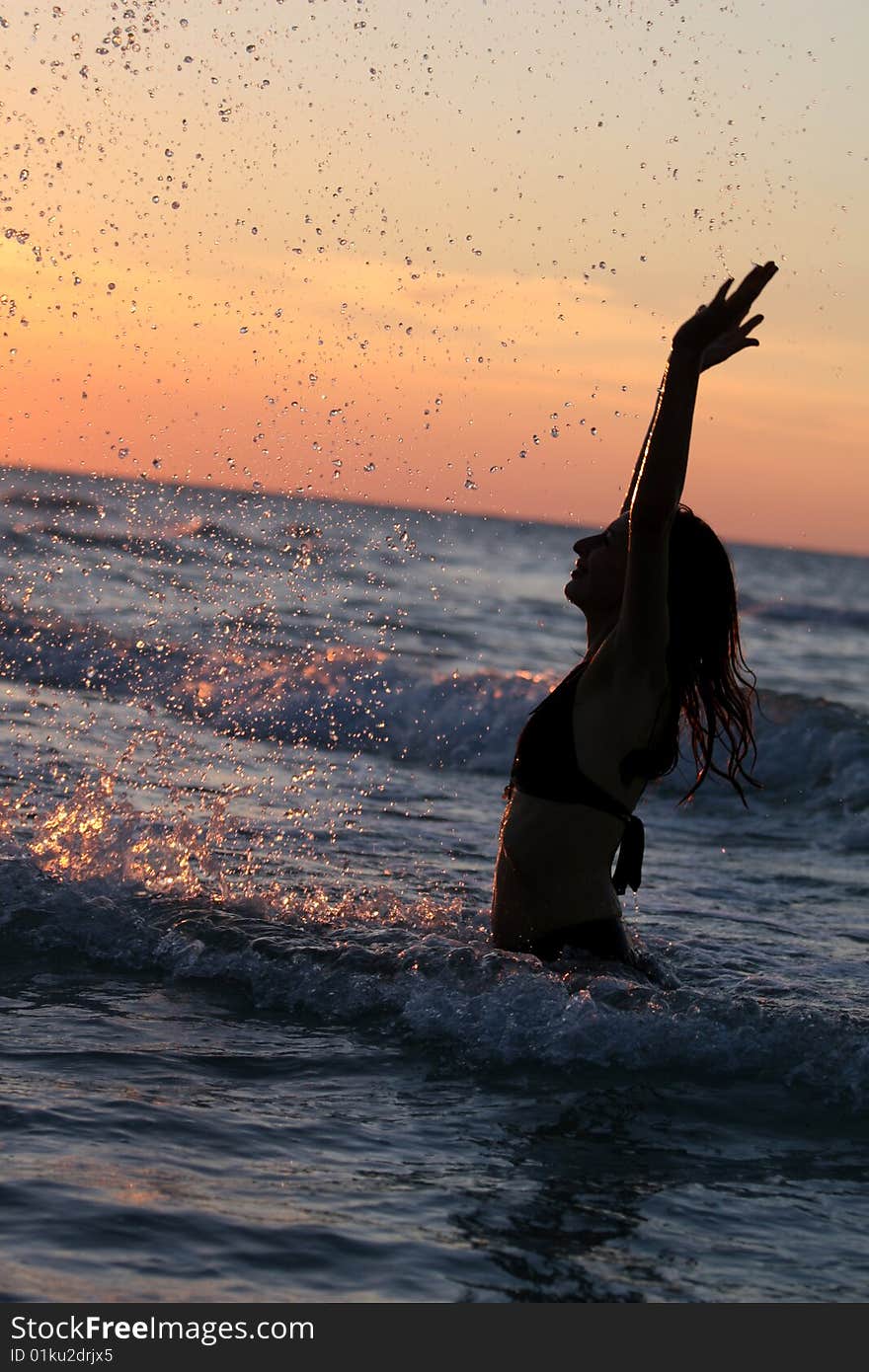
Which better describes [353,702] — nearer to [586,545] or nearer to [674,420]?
[586,545]

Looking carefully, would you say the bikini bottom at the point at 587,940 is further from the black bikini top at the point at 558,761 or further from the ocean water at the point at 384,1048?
the black bikini top at the point at 558,761

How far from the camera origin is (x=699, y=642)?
4.05 metres

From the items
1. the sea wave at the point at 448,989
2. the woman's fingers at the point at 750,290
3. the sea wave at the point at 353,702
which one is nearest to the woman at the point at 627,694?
the woman's fingers at the point at 750,290

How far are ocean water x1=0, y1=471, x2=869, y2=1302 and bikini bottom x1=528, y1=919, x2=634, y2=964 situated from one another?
0.06m

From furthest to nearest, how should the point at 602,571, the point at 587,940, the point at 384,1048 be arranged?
1. the point at 384,1048
2. the point at 587,940
3. the point at 602,571

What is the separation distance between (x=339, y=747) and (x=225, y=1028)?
8.79 meters

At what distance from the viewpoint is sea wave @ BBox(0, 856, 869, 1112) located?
4523 millimetres

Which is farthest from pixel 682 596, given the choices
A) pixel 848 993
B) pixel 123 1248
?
pixel 848 993

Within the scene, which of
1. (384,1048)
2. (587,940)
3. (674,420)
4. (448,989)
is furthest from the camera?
(448,989)

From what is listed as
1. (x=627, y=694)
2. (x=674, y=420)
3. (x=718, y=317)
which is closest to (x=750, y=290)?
(x=718, y=317)

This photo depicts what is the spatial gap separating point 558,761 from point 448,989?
1088mm

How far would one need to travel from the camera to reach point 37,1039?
14.5 ft

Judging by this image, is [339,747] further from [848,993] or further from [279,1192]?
[279,1192]

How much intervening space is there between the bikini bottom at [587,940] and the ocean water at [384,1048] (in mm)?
55
